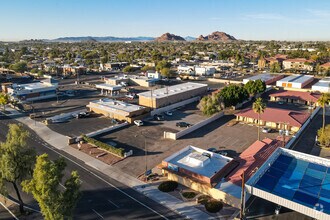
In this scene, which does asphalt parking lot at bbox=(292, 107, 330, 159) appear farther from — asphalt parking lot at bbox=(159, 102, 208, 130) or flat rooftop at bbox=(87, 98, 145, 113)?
flat rooftop at bbox=(87, 98, 145, 113)

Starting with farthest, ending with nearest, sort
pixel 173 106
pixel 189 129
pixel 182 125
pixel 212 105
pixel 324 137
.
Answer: pixel 173 106
pixel 212 105
pixel 182 125
pixel 189 129
pixel 324 137

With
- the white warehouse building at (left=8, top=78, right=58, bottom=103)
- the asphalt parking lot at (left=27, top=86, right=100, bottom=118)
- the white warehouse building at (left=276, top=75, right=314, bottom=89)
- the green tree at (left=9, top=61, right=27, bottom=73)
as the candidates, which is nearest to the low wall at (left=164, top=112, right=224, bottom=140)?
the asphalt parking lot at (left=27, top=86, right=100, bottom=118)

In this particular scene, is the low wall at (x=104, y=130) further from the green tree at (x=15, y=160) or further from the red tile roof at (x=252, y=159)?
the red tile roof at (x=252, y=159)

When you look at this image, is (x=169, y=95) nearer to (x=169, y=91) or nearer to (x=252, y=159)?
(x=169, y=91)

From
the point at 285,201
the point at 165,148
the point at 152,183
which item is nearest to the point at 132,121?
the point at 165,148

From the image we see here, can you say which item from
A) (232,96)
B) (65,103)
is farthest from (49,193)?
(65,103)

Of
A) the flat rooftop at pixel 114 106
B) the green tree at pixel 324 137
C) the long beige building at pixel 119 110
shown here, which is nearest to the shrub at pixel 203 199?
the green tree at pixel 324 137

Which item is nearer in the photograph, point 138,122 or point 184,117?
point 138,122
